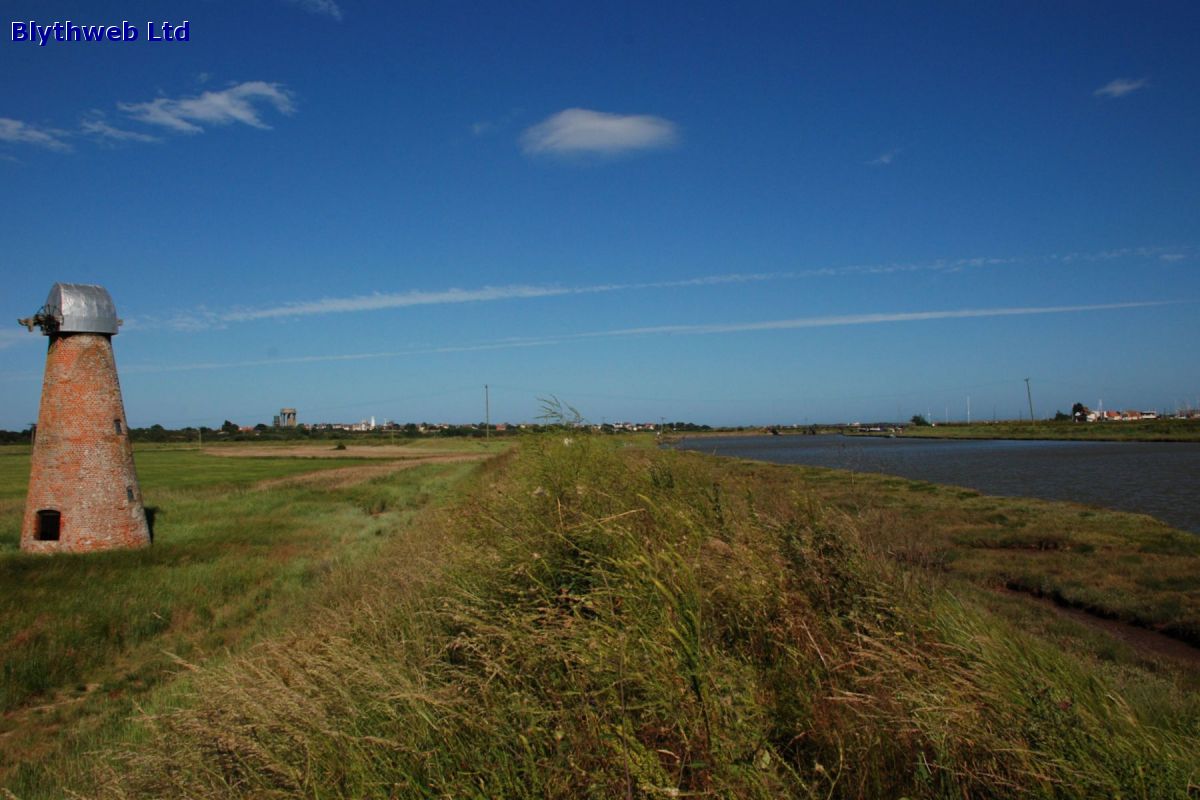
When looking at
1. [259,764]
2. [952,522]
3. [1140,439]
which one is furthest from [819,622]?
[1140,439]

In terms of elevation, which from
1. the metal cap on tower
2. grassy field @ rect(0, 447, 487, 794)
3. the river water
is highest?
the metal cap on tower

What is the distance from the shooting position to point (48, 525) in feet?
65.7

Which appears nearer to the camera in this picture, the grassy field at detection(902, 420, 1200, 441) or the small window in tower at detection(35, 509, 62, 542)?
the small window in tower at detection(35, 509, 62, 542)

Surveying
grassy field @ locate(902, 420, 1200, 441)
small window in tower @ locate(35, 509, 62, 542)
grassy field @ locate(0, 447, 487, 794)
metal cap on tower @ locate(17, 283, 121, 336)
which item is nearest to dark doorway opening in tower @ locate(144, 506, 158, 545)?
grassy field @ locate(0, 447, 487, 794)

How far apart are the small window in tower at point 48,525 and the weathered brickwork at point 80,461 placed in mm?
22

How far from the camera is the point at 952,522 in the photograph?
23359mm

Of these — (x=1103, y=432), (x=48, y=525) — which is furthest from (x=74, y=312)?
(x=1103, y=432)

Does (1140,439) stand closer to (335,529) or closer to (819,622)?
(335,529)

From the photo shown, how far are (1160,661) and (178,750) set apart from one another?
11.3m

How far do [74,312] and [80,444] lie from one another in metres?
3.57

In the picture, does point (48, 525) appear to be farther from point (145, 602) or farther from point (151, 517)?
point (145, 602)

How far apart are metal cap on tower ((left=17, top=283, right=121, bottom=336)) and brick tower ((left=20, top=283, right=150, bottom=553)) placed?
22mm

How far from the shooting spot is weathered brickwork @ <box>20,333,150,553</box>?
1981cm

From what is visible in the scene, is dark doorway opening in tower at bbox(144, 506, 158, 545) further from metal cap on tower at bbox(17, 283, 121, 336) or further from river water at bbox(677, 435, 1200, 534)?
river water at bbox(677, 435, 1200, 534)
